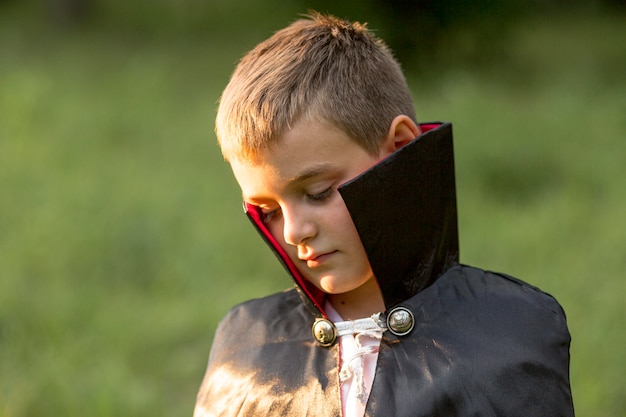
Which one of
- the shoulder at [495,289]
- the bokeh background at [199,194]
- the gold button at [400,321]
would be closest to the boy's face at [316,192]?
the gold button at [400,321]

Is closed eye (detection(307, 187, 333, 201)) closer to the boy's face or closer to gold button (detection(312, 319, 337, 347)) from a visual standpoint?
the boy's face

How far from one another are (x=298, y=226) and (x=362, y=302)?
1.00ft

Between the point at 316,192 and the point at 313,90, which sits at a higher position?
the point at 313,90

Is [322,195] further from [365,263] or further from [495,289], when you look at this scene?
[495,289]

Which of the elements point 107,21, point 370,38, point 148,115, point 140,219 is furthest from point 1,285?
point 107,21

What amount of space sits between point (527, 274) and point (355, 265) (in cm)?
238

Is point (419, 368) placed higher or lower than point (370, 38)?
lower

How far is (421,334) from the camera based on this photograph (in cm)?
191

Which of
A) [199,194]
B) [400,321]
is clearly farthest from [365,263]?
[199,194]

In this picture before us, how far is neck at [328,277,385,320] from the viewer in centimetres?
205

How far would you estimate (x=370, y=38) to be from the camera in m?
2.15

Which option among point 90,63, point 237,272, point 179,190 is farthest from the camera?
point 90,63

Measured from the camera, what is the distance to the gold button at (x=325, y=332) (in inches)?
77.9

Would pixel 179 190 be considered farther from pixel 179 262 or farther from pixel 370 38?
pixel 370 38
